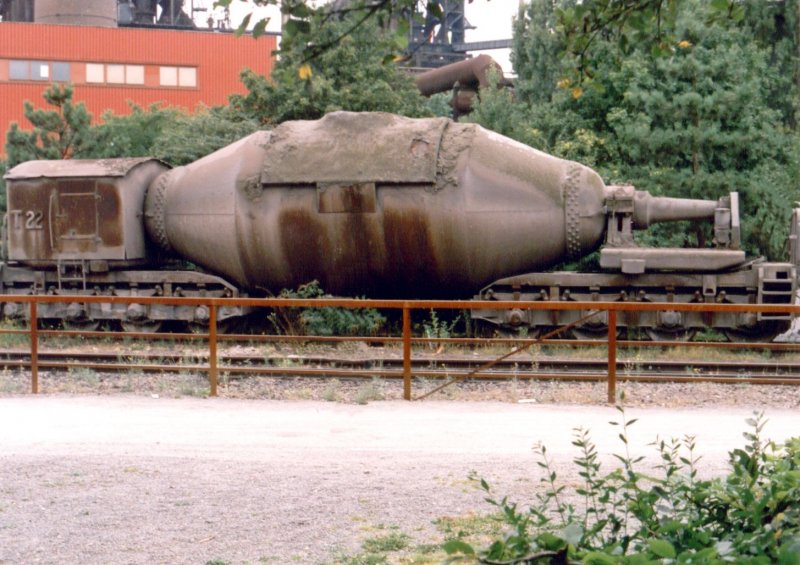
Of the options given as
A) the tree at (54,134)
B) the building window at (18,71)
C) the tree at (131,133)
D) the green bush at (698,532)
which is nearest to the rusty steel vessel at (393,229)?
the tree at (131,133)

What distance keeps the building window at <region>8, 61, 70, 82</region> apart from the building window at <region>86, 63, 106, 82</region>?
785 mm

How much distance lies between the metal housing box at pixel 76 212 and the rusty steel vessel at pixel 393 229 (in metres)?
0.03

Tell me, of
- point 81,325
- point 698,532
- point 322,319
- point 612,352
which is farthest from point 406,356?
point 81,325

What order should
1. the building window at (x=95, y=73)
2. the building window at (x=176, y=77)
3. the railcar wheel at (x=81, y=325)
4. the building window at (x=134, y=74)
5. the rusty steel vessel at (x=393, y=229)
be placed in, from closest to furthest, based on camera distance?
the rusty steel vessel at (x=393, y=229), the railcar wheel at (x=81, y=325), the building window at (x=95, y=73), the building window at (x=134, y=74), the building window at (x=176, y=77)

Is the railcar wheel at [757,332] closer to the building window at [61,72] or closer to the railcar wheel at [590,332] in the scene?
the railcar wheel at [590,332]

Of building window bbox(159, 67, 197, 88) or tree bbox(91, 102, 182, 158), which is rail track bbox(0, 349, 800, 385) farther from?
building window bbox(159, 67, 197, 88)

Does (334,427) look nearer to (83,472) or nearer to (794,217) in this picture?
(83,472)

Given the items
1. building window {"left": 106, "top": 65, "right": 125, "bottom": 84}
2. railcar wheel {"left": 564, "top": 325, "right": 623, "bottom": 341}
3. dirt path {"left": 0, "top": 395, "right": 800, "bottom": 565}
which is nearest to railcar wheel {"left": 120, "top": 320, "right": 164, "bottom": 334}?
dirt path {"left": 0, "top": 395, "right": 800, "bottom": 565}

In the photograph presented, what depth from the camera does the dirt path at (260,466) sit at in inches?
242

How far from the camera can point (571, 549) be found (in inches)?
118

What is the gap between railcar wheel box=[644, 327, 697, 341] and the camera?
15.6m

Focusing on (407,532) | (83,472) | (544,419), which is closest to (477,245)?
(544,419)

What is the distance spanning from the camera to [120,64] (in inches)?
1710

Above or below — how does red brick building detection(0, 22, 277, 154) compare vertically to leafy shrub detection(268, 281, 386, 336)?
above
